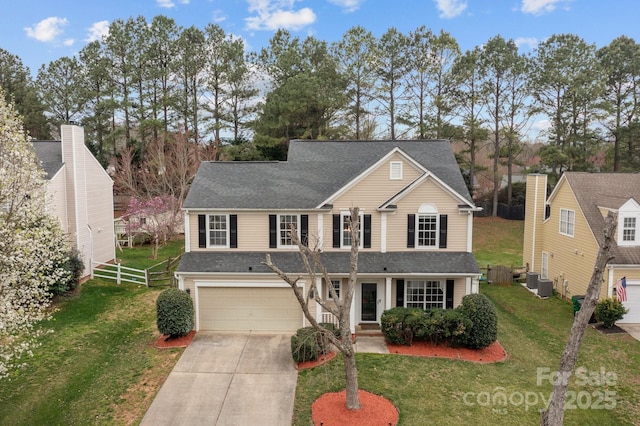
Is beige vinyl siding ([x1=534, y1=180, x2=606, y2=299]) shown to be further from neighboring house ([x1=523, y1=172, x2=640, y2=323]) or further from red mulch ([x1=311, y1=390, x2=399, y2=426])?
red mulch ([x1=311, y1=390, x2=399, y2=426])

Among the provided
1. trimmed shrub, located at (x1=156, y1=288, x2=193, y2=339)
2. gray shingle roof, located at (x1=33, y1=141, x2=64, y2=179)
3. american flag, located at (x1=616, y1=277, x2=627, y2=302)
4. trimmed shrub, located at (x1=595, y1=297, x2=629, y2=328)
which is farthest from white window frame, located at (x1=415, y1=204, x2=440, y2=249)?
gray shingle roof, located at (x1=33, y1=141, x2=64, y2=179)

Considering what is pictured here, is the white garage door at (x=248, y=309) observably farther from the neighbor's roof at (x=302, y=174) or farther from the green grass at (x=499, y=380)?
the green grass at (x=499, y=380)

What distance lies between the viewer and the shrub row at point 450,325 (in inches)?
607

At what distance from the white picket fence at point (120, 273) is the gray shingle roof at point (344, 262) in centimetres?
706

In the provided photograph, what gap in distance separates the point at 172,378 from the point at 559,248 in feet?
67.1

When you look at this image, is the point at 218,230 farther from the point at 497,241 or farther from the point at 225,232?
the point at 497,241

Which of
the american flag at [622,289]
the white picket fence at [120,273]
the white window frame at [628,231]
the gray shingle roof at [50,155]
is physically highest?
the gray shingle roof at [50,155]

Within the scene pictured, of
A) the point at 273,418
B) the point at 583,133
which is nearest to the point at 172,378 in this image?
the point at 273,418

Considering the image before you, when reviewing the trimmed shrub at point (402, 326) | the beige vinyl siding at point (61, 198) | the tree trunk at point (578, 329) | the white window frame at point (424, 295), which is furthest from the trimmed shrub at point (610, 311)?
the beige vinyl siding at point (61, 198)

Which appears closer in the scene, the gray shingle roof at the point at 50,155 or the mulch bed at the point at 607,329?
the mulch bed at the point at 607,329

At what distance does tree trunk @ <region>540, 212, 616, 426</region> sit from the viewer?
8391mm

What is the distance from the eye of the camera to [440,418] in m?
11.4

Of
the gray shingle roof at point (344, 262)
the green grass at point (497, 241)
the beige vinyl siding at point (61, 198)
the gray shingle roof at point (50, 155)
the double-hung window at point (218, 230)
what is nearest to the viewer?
the gray shingle roof at point (344, 262)

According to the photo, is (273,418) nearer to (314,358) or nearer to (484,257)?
(314,358)
